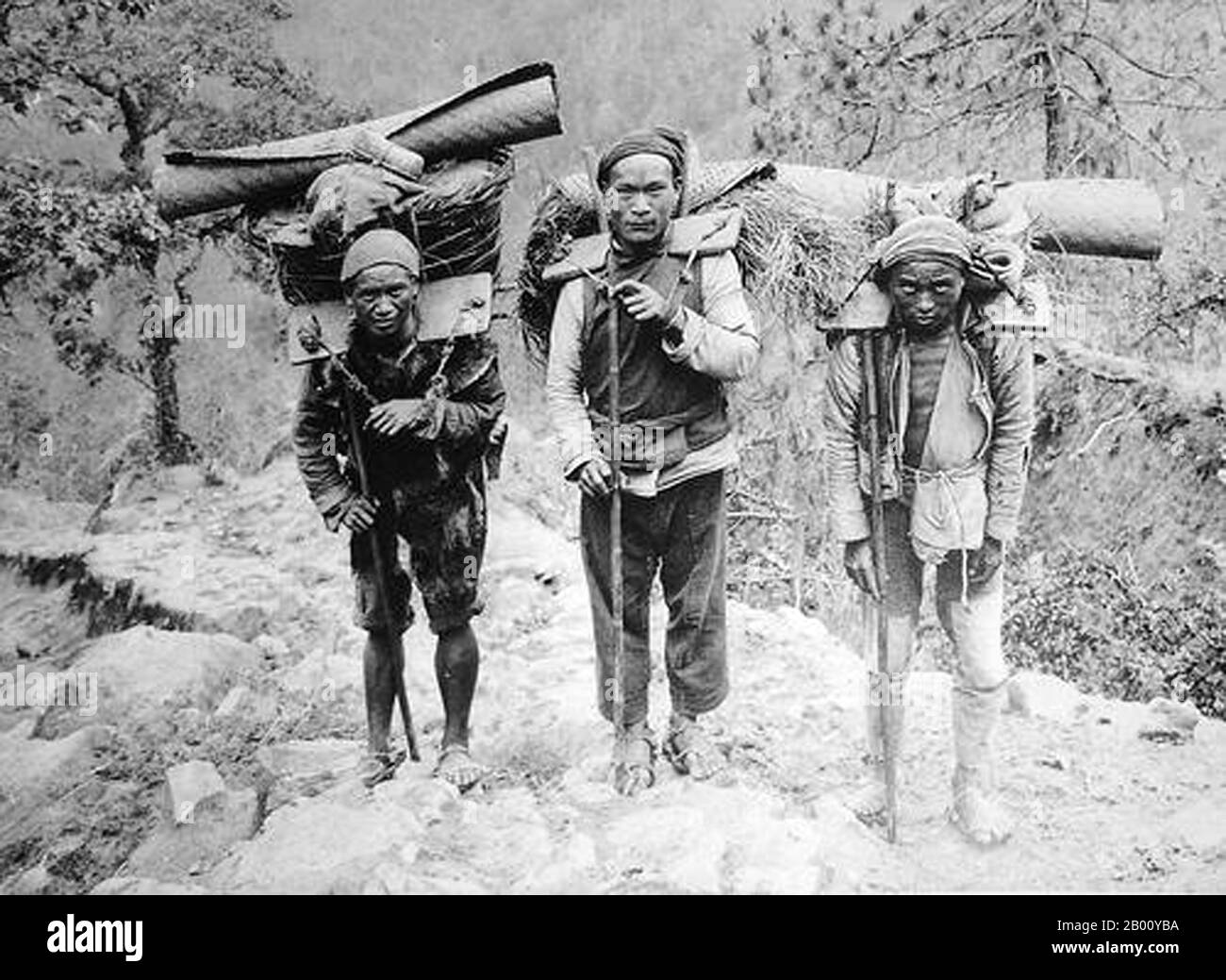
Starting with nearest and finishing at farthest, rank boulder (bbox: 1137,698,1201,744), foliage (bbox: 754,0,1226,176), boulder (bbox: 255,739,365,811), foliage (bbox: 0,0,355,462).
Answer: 1. boulder (bbox: 255,739,365,811)
2. boulder (bbox: 1137,698,1201,744)
3. foliage (bbox: 754,0,1226,176)
4. foliage (bbox: 0,0,355,462)

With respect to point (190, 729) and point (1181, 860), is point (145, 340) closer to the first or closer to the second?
point (190, 729)

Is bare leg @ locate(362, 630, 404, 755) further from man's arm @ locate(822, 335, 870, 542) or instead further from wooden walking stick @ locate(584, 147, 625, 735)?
man's arm @ locate(822, 335, 870, 542)

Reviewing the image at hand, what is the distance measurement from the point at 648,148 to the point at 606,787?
6.83 ft

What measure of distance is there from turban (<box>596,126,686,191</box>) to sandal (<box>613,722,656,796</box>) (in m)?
1.79

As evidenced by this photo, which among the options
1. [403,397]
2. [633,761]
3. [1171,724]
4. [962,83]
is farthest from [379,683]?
[962,83]

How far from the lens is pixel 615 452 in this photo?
11.5 ft

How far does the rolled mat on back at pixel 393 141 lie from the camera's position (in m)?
3.58

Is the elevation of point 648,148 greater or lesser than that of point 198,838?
greater

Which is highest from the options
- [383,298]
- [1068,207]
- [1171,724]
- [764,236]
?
[1068,207]

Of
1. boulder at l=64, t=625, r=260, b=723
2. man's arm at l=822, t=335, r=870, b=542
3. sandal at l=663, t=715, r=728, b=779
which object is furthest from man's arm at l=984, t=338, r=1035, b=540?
boulder at l=64, t=625, r=260, b=723

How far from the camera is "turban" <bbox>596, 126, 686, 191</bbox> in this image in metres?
3.41

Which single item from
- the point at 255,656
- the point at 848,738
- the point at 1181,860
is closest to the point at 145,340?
the point at 255,656

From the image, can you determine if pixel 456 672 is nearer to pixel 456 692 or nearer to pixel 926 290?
pixel 456 692

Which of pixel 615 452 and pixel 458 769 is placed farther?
pixel 458 769
